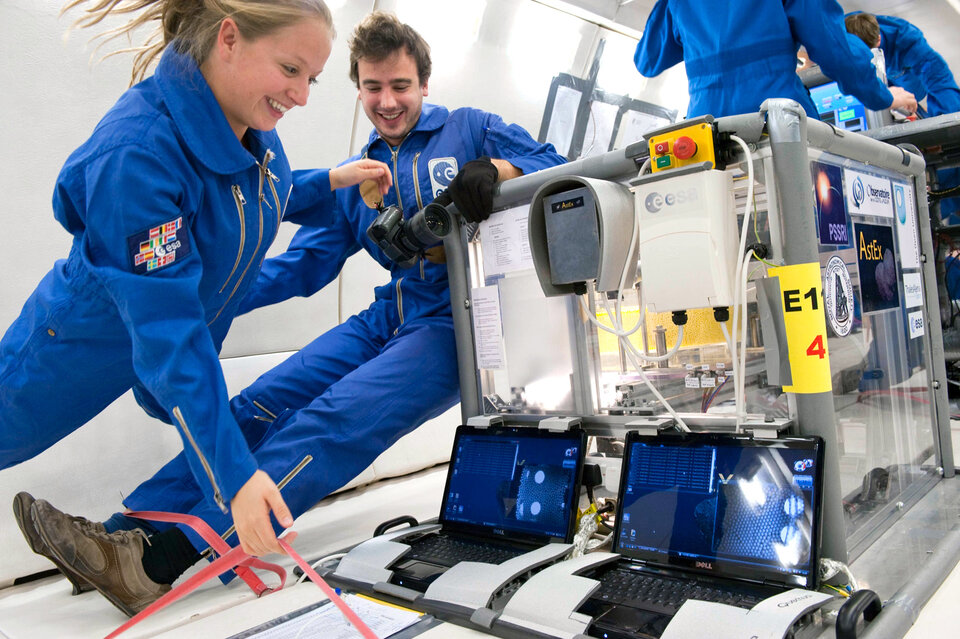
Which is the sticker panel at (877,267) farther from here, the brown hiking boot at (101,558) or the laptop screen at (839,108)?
the laptop screen at (839,108)

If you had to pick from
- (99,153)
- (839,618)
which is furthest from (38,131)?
(839,618)

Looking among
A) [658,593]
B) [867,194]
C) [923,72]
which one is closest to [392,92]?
[867,194]

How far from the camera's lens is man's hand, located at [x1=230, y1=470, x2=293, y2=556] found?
4.51 feet

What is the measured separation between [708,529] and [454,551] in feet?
2.06

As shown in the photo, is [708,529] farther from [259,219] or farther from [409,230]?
[259,219]

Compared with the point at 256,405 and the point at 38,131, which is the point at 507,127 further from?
the point at 38,131

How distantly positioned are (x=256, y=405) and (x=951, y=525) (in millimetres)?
1994

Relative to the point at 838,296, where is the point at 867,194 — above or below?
above

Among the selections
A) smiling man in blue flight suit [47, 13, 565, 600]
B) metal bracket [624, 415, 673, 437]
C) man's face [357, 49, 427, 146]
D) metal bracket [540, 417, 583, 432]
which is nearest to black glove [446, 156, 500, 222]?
smiling man in blue flight suit [47, 13, 565, 600]

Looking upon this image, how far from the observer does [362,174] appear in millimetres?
2193

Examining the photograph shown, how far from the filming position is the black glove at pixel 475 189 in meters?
1.91

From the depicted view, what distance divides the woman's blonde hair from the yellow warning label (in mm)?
1193

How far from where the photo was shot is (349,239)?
2.54 meters

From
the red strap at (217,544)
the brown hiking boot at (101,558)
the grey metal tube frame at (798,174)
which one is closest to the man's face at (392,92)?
the grey metal tube frame at (798,174)
